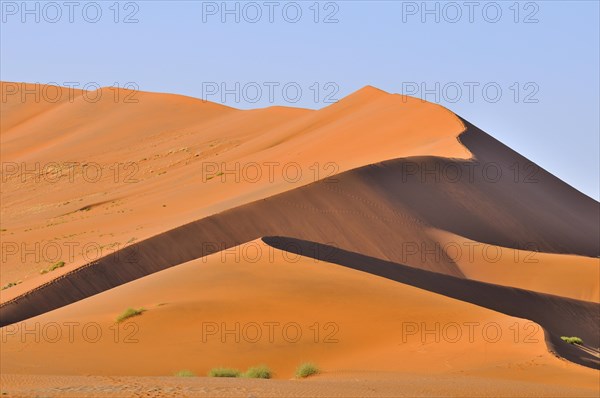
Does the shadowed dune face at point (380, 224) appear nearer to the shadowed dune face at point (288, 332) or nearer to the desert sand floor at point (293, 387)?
the shadowed dune face at point (288, 332)

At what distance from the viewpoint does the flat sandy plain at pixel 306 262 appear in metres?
18.2

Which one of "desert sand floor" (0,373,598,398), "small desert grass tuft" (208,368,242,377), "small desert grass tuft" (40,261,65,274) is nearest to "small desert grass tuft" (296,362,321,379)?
"desert sand floor" (0,373,598,398)

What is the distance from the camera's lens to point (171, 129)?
84.1m

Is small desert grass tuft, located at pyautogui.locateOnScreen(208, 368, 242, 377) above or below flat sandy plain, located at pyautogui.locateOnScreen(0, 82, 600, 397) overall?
below

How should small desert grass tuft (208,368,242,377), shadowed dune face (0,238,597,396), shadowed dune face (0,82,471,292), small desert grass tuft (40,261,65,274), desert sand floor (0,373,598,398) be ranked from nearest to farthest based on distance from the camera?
desert sand floor (0,373,598,398)
small desert grass tuft (208,368,242,377)
shadowed dune face (0,238,597,396)
small desert grass tuft (40,261,65,274)
shadowed dune face (0,82,471,292)

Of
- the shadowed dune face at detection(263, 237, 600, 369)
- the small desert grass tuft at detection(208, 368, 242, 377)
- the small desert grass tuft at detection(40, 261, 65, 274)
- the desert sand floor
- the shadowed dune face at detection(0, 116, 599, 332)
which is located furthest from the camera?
the small desert grass tuft at detection(40, 261, 65, 274)

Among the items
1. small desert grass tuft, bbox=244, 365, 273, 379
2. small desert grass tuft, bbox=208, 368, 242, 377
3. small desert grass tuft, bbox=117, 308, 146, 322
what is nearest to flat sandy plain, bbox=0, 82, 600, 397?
small desert grass tuft, bbox=117, 308, 146, 322

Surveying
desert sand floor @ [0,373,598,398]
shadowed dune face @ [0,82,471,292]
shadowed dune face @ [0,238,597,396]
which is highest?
shadowed dune face @ [0,82,471,292]

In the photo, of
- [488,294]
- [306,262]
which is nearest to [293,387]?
[306,262]

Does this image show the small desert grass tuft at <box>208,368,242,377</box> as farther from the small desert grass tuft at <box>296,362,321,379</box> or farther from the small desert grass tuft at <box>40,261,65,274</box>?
the small desert grass tuft at <box>40,261,65,274</box>

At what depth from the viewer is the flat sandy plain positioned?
1825cm

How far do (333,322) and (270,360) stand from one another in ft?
7.78

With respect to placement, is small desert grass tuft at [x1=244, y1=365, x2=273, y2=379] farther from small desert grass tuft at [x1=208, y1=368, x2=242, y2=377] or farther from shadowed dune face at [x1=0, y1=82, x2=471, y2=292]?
shadowed dune face at [x1=0, y1=82, x2=471, y2=292]

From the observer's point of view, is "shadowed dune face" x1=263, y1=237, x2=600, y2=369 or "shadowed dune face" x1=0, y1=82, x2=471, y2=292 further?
"shadowed dune face" x1=0, y1=82, x2=471, y2=292
